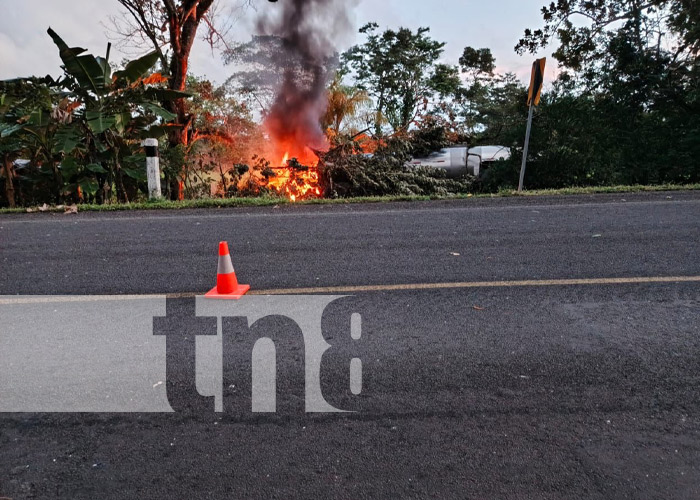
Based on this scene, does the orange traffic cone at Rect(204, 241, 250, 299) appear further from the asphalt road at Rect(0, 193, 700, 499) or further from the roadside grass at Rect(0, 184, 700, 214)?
Result: the roadside grass at Rect(0, 184, 700, 214)

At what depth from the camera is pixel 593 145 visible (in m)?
14.2

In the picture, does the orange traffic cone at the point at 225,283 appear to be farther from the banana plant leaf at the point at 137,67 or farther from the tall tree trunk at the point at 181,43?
the tall tree trunk at the point at 181,43

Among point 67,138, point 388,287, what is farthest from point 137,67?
point 388,287

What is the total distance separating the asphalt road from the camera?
232 centimetres

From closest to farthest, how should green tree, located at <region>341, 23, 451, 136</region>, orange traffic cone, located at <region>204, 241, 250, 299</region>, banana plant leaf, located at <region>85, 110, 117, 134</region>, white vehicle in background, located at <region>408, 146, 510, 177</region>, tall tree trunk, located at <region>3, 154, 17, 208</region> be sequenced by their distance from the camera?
orange traffic cone, located at <region>204, 241, 250, 299</region>
banana plant leaf, located at <region>85, 110, 117, 134</region>
tall tree trunk, located at <region>3, 154, 17, 208</region>
white vehicle in background, located at <region>408, 146, 510, 177</region>
green tree, located at <region>341, 23, 451, 136</region>

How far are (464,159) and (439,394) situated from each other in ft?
46.5

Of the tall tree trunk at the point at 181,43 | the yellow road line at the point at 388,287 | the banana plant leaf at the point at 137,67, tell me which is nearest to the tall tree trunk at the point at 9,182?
the banana plant leaf at the point at 137,67

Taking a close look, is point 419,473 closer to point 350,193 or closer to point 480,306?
point 480,306

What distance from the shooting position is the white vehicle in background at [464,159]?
15.3 m

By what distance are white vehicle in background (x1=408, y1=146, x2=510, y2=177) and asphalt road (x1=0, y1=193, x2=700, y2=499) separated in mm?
9025

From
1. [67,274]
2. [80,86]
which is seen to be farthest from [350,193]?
[67,274]

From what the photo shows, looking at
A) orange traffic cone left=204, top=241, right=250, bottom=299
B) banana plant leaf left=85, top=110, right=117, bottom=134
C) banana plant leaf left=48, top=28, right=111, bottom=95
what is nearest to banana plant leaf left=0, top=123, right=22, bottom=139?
banana plant leaf left=85, top=110, right=117, bottom=134

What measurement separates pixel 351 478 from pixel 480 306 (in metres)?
2.39

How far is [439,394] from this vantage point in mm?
3018
